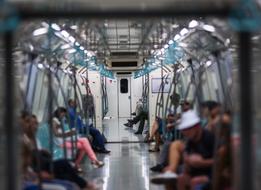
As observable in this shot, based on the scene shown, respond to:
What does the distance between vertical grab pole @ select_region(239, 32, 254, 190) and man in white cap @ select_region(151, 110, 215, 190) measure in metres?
2.19

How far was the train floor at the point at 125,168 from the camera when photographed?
904 centimetres

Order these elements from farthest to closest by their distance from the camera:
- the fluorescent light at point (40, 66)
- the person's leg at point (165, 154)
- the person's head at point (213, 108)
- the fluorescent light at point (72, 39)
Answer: the fluorescent light at point (72, 39) < the person's leg at point (165, 154) < the fluorescent light at point (40, 66) < the person's head at point (213, 108)

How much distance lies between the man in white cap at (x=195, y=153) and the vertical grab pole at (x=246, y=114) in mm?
2195

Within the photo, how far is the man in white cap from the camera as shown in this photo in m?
5.74

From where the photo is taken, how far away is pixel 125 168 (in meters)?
11.0

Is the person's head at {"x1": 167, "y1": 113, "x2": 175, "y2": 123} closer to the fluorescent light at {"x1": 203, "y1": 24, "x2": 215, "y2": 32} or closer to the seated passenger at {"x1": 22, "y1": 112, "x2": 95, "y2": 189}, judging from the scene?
the fluorescent light at {"x1": 203, "y1": 24, "x2": 215, "y2": 32}

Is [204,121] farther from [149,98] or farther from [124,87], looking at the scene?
[124,87]

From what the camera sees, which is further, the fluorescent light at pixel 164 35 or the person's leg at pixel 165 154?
the fluorescent light at pixel 164 35

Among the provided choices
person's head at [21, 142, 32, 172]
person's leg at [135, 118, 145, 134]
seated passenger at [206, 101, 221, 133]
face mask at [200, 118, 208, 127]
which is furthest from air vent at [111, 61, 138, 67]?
person's head at [21, 142, 32, 172]

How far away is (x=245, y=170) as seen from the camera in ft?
11.4

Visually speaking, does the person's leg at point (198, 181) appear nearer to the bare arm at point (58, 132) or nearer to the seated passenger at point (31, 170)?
the seated passenger at point (31, 170)

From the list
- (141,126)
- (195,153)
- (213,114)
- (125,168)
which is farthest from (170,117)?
(141,126)

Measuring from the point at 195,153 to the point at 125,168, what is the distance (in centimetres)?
531

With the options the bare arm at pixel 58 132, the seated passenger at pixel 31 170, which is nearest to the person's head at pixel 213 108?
the seated passenger at pixel 31 170
